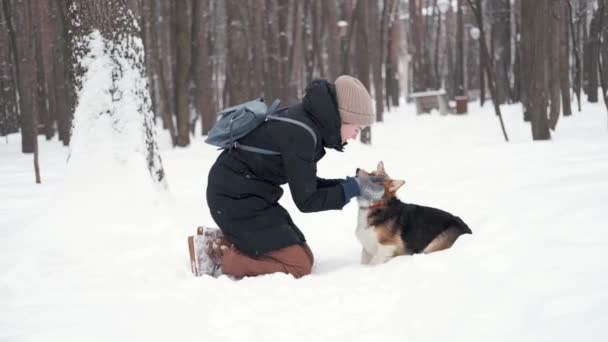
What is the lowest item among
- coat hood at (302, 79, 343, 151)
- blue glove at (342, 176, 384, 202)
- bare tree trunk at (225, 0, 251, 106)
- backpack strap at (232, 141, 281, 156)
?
blue glove at (342, 176, 384, 202)

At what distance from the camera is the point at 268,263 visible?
372cm

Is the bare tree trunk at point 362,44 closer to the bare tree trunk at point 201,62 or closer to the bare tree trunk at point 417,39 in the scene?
the bare tree trunk at point 201,62

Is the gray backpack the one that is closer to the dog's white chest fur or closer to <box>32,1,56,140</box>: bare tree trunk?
the dog's white chest fur

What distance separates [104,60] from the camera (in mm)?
4844

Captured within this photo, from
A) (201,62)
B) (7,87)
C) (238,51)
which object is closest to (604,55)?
(238,51)

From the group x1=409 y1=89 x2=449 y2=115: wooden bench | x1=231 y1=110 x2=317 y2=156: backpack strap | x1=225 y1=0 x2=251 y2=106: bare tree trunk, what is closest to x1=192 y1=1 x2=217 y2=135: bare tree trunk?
x1=225 y1=0 x2=251 y2=106: bare tree trunk

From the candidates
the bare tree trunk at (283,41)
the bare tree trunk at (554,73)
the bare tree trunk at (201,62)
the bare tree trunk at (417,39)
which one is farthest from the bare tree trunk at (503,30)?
the bare tree trunk at (201,62)

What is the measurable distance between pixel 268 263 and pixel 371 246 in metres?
0.74

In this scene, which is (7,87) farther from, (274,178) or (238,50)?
(274,178)

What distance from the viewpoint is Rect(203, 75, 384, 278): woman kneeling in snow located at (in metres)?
3.55

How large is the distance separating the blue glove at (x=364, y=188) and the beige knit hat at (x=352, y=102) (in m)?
0.38

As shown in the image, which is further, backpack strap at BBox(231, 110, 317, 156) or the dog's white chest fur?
the dog's white chest fur

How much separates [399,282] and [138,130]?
288 cm

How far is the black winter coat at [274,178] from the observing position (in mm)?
3531
